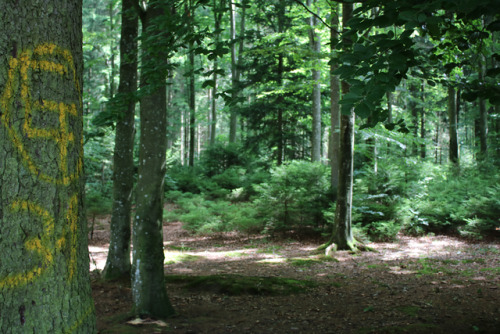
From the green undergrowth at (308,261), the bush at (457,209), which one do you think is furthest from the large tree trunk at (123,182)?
the bush at (457,209)

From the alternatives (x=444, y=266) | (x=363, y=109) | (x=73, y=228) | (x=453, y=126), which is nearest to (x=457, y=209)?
(x=444, y=266)

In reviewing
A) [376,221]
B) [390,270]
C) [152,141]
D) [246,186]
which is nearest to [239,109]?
[246,186]

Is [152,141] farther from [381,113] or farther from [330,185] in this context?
[330,185]

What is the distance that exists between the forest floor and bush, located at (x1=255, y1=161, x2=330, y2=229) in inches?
59.3

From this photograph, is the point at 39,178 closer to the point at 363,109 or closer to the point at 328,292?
the point at 363,109

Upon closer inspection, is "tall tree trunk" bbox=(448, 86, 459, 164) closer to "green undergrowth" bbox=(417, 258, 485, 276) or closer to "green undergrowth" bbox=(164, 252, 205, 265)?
"green undergrowth" bbox=(417, 258, 485, 276)

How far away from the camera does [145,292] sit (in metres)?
4.37

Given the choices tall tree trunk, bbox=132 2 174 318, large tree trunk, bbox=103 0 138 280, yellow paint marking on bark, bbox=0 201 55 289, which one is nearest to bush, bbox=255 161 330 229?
large tree trunk, bbox=103 0 138 280

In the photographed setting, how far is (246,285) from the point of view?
18.8ft

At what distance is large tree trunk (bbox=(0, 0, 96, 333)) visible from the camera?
1.62 metres

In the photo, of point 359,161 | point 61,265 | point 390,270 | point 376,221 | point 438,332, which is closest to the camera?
point 61,265

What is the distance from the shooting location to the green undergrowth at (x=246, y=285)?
559 cm

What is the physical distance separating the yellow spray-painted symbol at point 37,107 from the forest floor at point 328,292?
2.85m

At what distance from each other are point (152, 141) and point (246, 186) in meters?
13.1
